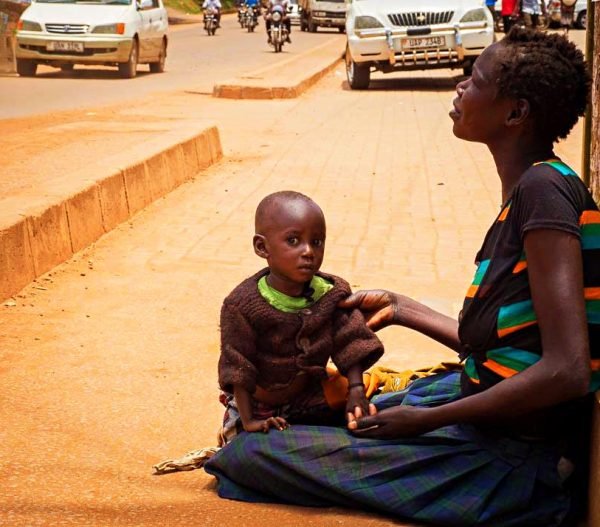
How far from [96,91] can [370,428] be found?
14.8 metres

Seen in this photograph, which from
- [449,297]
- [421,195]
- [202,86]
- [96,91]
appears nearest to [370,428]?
[449,297]

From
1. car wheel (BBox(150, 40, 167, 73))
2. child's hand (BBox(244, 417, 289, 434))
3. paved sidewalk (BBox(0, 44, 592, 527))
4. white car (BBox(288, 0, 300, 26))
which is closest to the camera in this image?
child's hand (BBox(244, 417, 289, 434))

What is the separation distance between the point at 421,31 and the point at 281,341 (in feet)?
47.3

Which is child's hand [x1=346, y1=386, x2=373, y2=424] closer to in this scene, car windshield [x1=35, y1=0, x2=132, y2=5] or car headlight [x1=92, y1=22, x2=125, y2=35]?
car headlight [x1=92, y1=22, x2=125, y2=35]

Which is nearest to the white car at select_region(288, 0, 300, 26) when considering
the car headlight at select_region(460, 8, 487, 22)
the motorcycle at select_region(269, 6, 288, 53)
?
the motorcycle at select_region(269, 6, 288, 53)

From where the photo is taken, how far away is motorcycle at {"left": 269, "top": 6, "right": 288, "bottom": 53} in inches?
1146

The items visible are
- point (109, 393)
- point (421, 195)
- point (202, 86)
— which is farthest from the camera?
point (202, 86)

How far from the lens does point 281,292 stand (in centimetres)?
317

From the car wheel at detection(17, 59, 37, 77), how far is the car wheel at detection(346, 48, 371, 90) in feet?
18.9

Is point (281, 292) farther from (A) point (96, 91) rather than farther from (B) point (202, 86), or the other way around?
(B) point (202, 86)

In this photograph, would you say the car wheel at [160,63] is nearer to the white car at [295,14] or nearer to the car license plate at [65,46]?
the car license plate at [65,46]

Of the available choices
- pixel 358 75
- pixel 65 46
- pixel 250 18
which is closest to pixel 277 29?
pixel 65 46

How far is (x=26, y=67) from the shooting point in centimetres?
1961

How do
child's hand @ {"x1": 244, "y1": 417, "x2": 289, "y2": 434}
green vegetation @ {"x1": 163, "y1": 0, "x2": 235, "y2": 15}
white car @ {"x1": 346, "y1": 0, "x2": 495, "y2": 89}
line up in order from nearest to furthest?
child's hand @ {"x1": 244, "y1": 417, "x2": 289, "y2": 434} < white car @ {"x1": 346, "y1": 0, "x2": 495, "y2": 89} < green vegetation @ {"x1": 163, "y1": 0, "x2": 235, "y2": 15}
